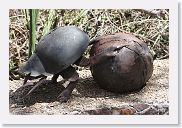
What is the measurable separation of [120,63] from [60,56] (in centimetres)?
38

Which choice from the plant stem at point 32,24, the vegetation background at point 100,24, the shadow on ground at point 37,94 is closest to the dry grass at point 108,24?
the vegetation background at point 100,24

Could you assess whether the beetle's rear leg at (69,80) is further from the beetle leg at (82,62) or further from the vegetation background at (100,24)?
the vegetation background at (100,24)

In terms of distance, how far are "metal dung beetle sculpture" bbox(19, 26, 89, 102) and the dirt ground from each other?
85mm

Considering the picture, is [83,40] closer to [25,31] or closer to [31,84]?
[31,84]

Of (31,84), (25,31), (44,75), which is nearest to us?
(44,75)

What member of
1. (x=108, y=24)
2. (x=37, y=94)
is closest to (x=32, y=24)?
(x=37, y=94)

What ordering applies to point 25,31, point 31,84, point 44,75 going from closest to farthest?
point 44,75 < point 31,84 < point 25,31

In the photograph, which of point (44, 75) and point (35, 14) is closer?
point (44, 75)

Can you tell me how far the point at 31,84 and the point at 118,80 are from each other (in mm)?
593

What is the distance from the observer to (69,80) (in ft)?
10.8

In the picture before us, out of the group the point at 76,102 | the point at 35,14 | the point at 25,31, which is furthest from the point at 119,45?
the point at 25,31

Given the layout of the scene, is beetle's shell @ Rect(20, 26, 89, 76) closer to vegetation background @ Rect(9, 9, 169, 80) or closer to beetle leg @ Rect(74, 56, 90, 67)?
beetle leg @ Rect(74, 56, 90, 67)
